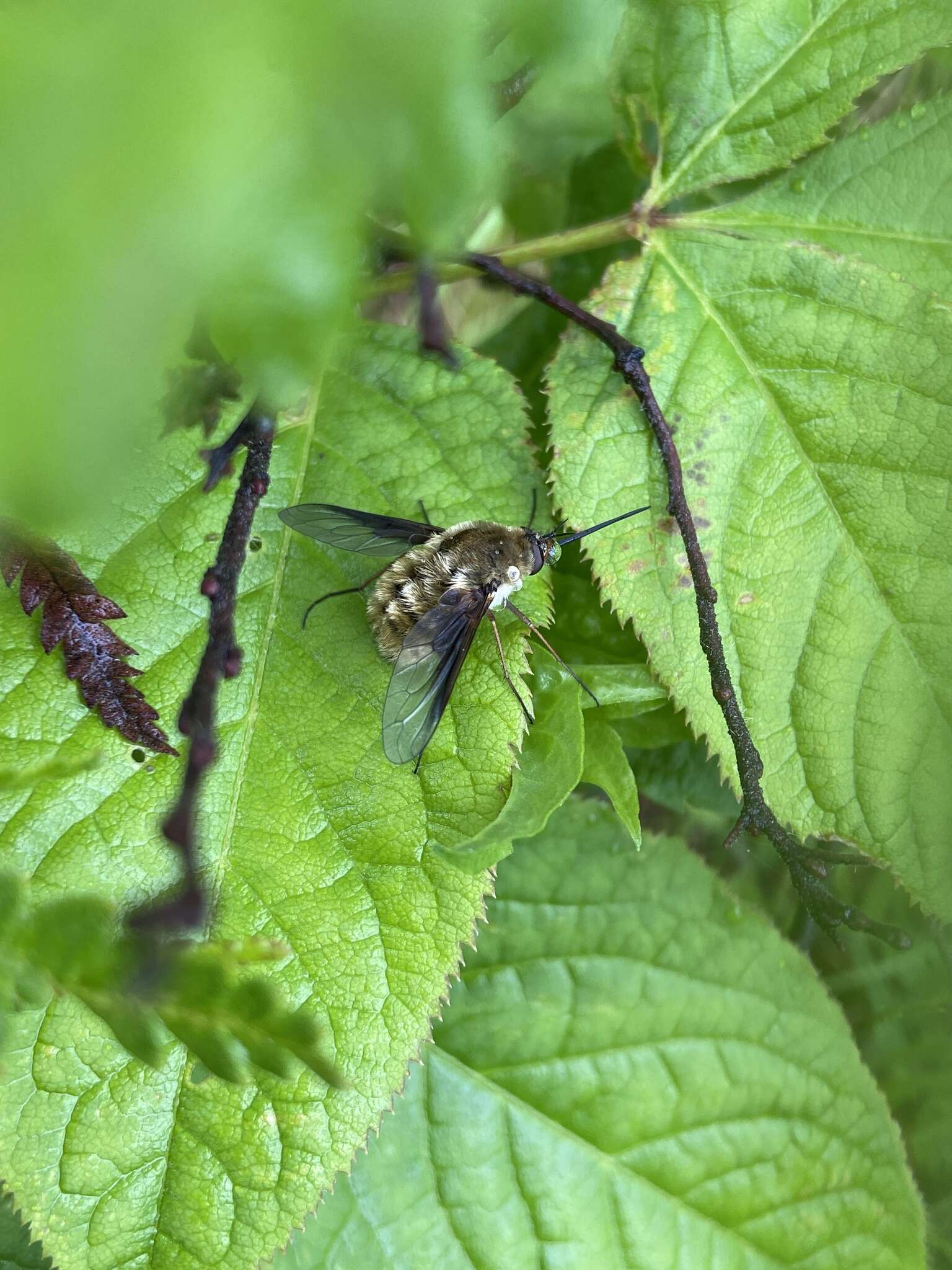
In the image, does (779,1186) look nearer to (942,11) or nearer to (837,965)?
(837,965)

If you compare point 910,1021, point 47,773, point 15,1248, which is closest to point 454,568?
point 47,773

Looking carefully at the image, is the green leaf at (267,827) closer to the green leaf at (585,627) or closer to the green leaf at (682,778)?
the green leaf at (585,627)

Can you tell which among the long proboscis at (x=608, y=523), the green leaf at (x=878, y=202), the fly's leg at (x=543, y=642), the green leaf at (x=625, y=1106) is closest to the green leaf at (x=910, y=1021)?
the green leaf at (x=625, y=1106)

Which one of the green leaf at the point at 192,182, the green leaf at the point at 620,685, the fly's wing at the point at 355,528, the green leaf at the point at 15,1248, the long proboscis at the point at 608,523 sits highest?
the long proboscis at the point at 608,523

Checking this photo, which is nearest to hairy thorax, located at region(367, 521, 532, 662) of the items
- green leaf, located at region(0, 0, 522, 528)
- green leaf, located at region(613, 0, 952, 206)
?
green leaf, located at region(613, 0, 952, 206)

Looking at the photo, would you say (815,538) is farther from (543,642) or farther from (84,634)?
(84,634)
